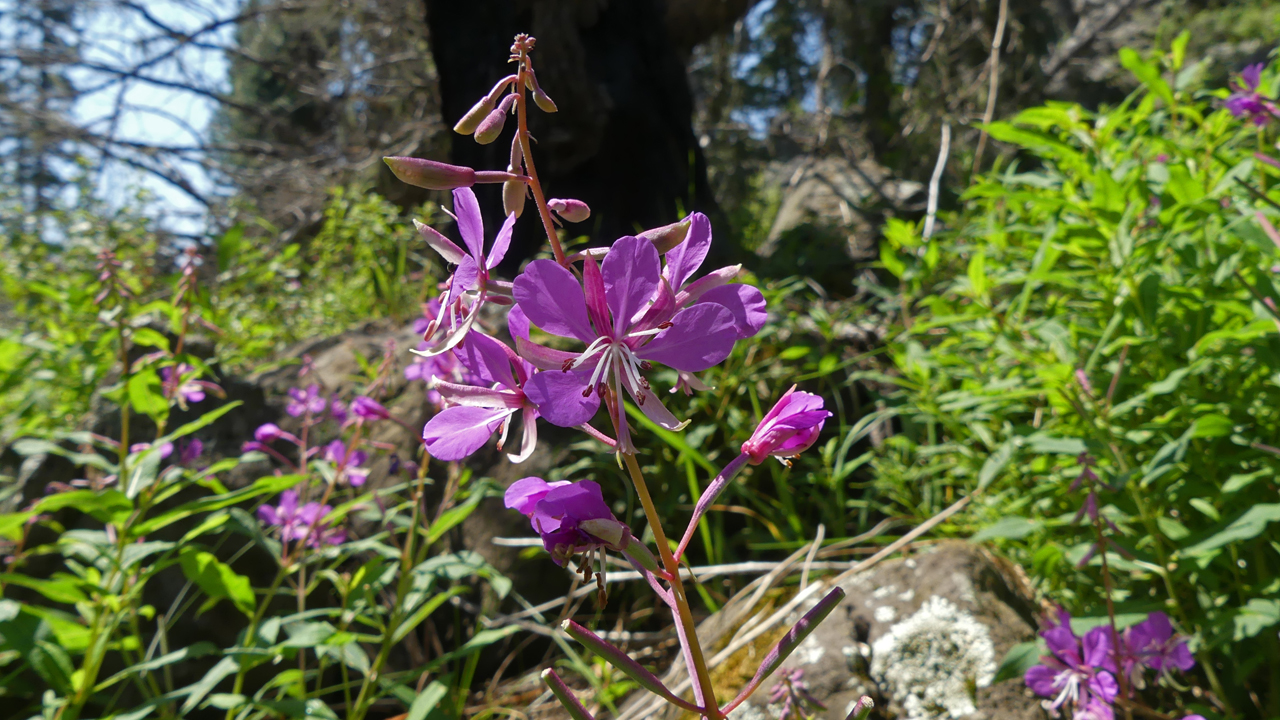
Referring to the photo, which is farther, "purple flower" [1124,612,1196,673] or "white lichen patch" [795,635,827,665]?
"white lichen patch" [795,635,827,665]

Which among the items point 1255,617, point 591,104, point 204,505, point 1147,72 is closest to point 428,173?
point 204,505

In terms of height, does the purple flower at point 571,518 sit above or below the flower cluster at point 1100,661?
above

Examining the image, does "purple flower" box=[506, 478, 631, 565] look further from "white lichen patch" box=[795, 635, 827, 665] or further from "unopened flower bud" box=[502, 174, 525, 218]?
"white lichen patch" box=[795, 635, 827, 665]

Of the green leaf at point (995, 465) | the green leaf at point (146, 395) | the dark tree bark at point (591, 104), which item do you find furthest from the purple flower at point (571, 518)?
the dark tree bark at point (591, 104)

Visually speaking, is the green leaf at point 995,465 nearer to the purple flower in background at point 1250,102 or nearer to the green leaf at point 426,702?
the purple flower in background at point 1250,102

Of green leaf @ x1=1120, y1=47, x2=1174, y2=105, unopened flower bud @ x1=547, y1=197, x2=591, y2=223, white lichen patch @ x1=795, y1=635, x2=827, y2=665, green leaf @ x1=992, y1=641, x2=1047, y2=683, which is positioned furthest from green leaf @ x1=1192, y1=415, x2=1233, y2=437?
unopened flower bud @ x1=547, y1=197, x2=591, y2=223

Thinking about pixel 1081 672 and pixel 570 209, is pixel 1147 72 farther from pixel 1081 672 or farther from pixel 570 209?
pixel 570 209
